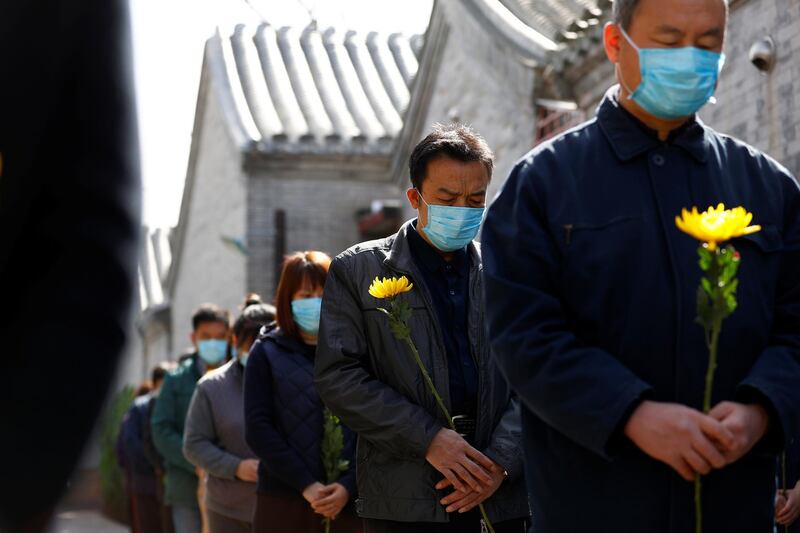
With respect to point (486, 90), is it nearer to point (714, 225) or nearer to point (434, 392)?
point (434, 392)

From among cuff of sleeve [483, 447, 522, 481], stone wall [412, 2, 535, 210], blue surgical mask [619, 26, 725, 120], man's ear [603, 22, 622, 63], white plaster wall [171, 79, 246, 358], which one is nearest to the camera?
blue surgical mask [619, 26, 725, 120]

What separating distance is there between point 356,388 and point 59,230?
11.5 ft

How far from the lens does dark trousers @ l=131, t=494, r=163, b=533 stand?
47.6ft

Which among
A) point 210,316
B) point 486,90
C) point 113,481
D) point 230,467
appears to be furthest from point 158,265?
point 230,467

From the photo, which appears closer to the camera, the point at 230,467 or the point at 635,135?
the point at 635,135

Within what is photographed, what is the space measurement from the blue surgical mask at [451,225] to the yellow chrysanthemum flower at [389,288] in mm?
393

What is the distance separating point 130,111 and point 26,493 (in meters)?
0.33

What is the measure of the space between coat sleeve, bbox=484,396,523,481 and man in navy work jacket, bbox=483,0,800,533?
1187 millimetres

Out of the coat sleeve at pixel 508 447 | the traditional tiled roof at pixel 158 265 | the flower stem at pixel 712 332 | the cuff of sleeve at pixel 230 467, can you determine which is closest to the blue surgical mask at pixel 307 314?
the cuff of sleeve at pixel 230 467

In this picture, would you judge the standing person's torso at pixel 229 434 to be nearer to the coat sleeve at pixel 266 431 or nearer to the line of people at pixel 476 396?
the line of people at pixel 476 396

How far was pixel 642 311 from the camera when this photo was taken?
10.2 ft

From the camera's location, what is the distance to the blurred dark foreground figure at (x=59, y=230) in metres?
1.11

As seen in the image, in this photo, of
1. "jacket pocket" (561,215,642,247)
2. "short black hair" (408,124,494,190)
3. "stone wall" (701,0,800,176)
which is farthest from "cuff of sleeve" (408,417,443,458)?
"stone wall" (701,0,800,176)

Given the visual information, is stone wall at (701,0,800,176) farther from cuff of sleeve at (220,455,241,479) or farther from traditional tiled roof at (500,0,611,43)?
traditional tiled roof at (500,0,611,43)
